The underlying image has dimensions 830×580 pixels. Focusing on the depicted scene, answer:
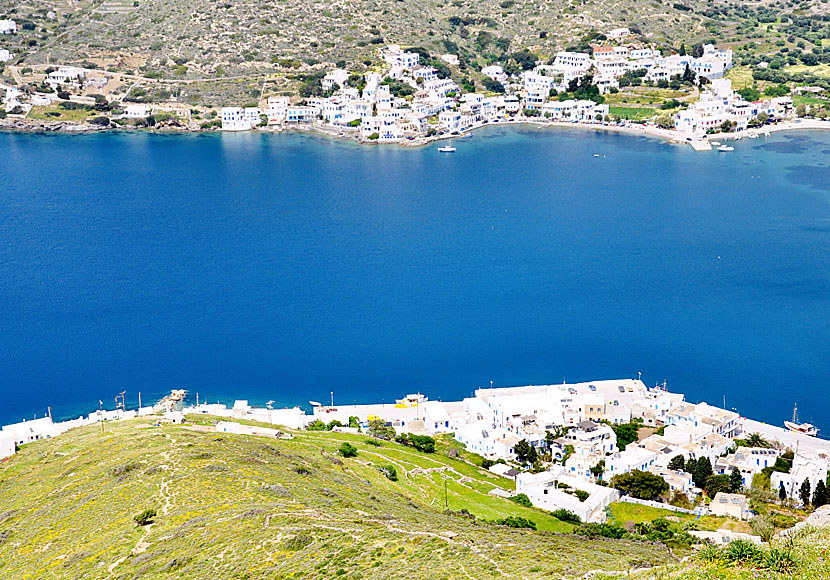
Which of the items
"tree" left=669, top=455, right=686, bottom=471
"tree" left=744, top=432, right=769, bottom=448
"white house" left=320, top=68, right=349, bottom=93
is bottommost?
"tree" left=669, top=455, right=686, bottom=471

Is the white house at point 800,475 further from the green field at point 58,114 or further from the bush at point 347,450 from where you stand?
the green field at point 58,114

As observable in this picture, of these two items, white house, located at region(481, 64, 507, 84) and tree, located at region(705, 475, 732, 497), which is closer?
tree, located at region(705, 475, 732, 497)

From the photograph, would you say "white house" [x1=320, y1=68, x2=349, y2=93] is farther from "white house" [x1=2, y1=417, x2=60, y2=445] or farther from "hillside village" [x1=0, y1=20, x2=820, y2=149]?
"white house" [x1=2, y1=417, x2=60, y2=445]

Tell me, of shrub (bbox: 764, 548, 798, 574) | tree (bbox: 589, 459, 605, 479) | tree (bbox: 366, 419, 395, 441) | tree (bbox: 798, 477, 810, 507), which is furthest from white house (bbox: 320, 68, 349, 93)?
shrub (bbox: 764, 548, 798, 574)

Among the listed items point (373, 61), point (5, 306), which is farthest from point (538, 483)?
point (373, 61)

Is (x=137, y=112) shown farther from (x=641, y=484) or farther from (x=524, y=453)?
(x=641, y=484)

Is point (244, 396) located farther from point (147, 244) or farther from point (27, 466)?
point (147, 244)

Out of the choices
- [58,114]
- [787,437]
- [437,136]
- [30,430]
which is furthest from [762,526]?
[58,114]
